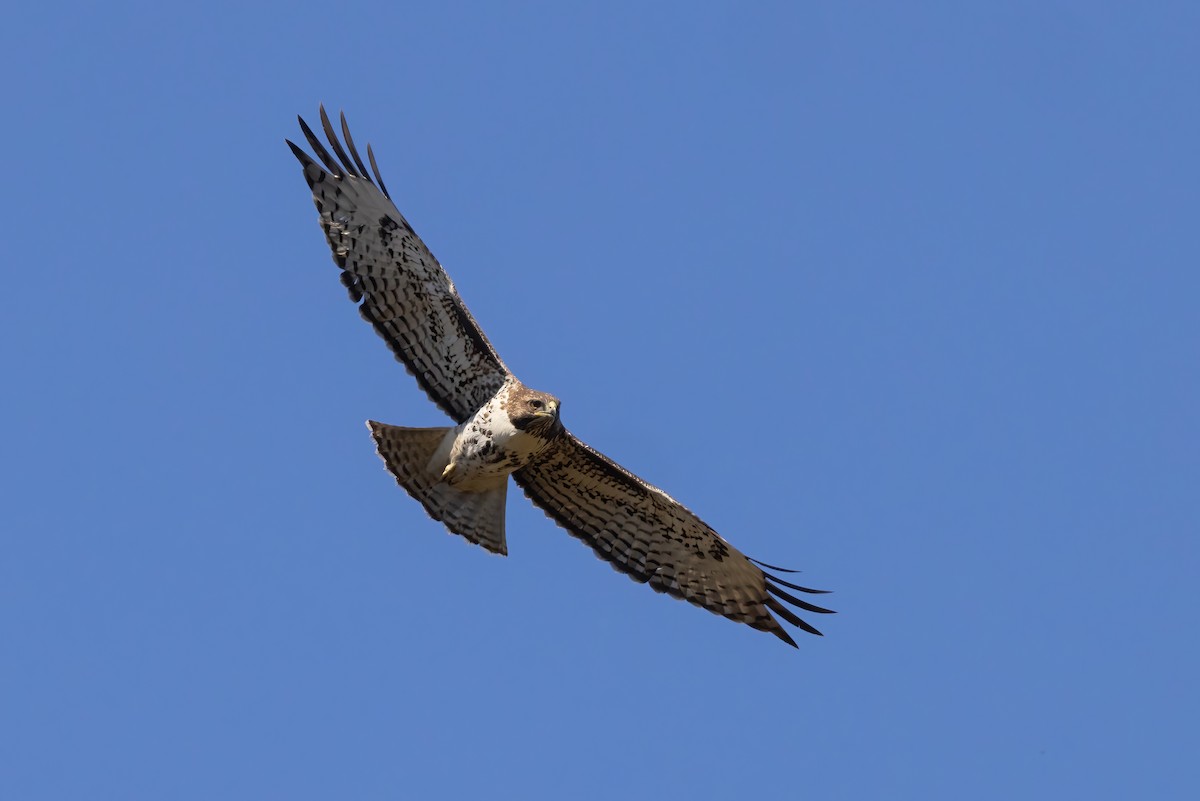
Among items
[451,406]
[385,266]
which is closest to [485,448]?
[451,406]

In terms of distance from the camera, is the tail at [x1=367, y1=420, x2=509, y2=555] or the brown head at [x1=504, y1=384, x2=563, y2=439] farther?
the tail at [x1=367, y1=420, x2=509, y2=555]

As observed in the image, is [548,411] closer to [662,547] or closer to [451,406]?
[451,406]

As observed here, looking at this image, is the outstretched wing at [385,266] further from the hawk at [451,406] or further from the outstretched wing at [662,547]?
the outstretched wing at [662,547]

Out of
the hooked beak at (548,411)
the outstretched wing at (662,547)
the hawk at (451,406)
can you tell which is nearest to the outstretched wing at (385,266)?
the hawk at (451,406)

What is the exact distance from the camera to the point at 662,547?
14641mm

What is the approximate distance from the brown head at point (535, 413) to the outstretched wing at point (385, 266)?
46 centimetres

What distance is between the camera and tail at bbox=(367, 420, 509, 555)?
14.0m

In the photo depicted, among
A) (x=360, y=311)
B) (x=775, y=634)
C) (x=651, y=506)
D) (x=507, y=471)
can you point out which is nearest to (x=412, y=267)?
(x=360, y=311)

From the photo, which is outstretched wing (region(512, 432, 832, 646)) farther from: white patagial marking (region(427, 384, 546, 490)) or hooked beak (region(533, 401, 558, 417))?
hooked beak (region(533, 401, 558, 417))

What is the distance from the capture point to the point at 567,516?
14.6 meters

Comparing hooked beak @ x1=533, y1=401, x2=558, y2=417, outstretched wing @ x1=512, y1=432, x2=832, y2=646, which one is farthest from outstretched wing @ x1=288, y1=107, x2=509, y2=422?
outstretched wing @ x1=512, y1=432, x2=832, y2=646

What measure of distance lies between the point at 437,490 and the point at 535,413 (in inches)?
→ 44.9

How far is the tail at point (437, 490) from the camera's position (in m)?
14.0

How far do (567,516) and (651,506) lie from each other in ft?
2.24
